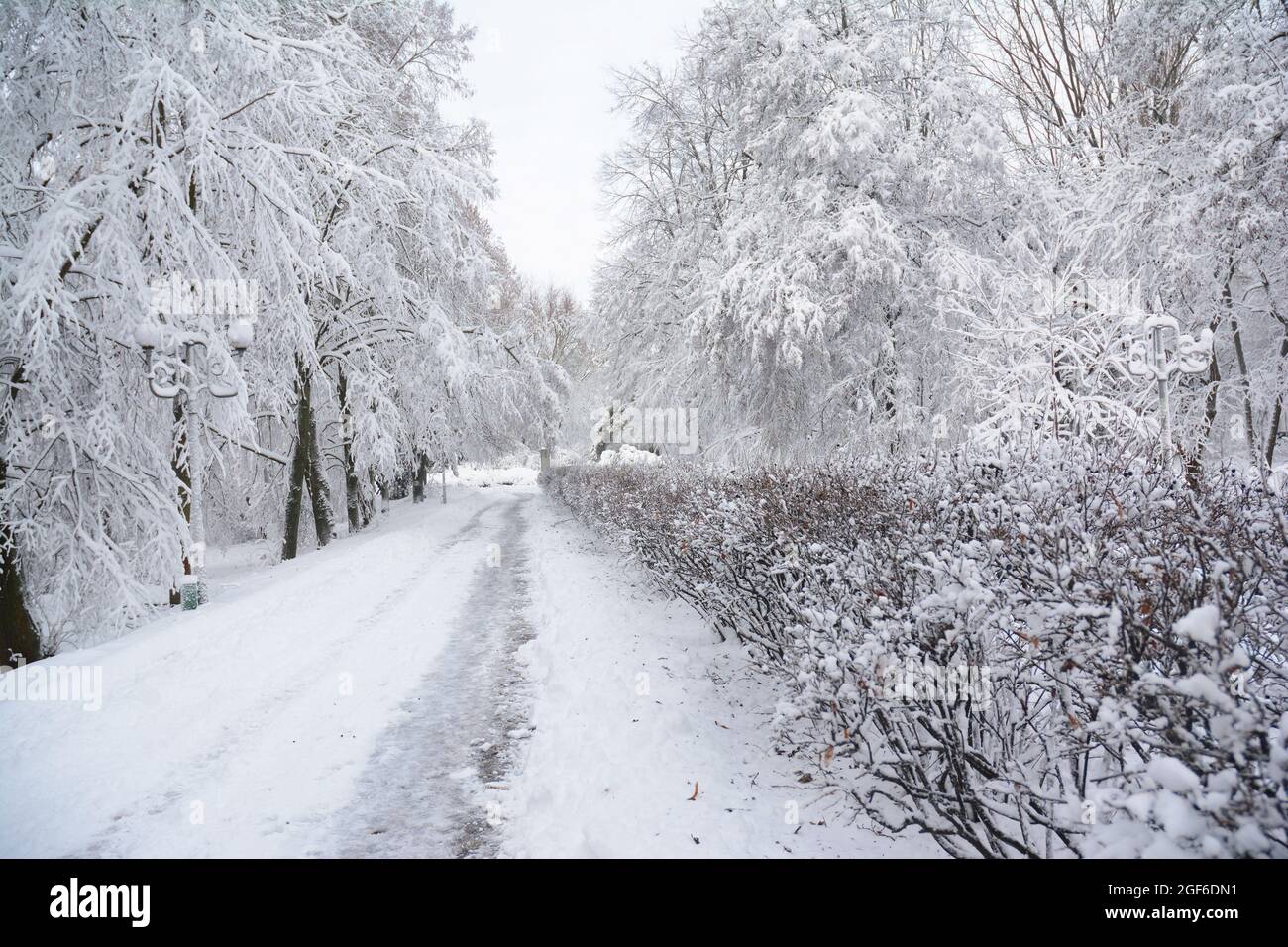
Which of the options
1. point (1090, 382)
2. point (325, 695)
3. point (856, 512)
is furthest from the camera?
point (1090, 382)

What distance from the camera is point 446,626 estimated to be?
8094mm

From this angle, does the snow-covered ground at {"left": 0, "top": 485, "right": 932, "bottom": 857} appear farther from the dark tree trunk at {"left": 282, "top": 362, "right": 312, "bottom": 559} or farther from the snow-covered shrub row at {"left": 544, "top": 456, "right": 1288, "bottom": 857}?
the dark tree trunk at {"left": 282, "top": 362, "right": 312, "bottom": 559}

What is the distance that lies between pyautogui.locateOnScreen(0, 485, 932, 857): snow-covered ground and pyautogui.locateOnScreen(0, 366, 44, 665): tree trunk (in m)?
1.87

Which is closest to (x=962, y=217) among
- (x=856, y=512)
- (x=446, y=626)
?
(x=856, y=512)

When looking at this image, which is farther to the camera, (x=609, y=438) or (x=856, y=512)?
(x=609, y=438)

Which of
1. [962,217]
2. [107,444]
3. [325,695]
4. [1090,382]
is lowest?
[325,695]

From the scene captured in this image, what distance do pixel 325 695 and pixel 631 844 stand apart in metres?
3.65

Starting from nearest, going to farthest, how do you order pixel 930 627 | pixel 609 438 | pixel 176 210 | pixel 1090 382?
pixel 930 627 < pixel 176 210 < pixel 1090 382 < pixel 609 438

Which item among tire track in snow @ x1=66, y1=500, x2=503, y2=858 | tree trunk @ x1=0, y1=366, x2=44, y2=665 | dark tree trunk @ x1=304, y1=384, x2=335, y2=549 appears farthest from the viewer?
dark tree trunk @ x1=304, y1=384, x2=335, y2=549

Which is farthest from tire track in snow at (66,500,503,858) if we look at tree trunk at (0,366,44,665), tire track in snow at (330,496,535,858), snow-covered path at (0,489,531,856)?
tree trunk at (0,366,44,665)

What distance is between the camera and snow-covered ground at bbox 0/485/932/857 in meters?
3.50

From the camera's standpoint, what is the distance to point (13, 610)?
27.1 feet

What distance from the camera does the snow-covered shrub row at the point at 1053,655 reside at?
1737 mm
